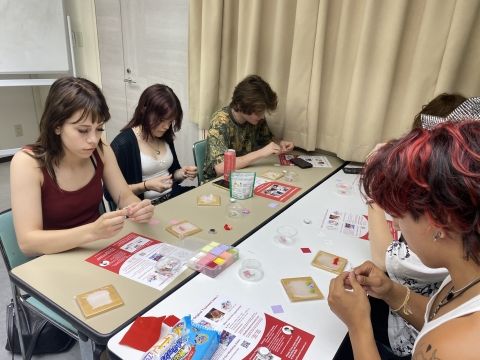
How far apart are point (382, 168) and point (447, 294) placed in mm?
361

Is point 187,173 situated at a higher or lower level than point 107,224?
lower

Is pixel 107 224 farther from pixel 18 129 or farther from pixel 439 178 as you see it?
pixel 18 129

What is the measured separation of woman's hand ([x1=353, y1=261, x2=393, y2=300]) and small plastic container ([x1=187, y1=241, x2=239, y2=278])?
1.33 feet

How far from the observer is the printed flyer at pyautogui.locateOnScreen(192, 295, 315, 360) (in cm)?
83

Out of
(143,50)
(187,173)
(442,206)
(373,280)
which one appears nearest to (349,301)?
(373,280)

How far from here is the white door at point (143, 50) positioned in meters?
3.08

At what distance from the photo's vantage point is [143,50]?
331cm

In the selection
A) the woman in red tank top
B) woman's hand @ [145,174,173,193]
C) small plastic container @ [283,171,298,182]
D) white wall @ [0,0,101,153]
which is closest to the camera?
the woman in red tank top

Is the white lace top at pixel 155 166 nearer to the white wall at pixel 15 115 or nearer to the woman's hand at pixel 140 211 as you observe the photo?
the woman's hand at pixel 140 211

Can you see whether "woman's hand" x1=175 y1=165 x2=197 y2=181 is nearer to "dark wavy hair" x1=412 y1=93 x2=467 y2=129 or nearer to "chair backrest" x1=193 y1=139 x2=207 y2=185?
"chair backrest" x1=193 y1=139 x2=207 y2=185

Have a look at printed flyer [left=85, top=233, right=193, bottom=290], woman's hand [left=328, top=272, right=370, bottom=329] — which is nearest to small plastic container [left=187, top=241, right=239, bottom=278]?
printed flyer [left=85, top=233, right=193, bottom=290]

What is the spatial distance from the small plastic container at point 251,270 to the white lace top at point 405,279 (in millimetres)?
409

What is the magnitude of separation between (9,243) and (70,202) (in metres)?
0.25

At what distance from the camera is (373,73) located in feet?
7.02
